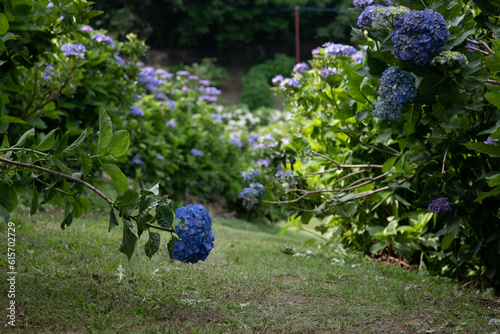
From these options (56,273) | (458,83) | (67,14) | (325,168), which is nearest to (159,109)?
(325,168)

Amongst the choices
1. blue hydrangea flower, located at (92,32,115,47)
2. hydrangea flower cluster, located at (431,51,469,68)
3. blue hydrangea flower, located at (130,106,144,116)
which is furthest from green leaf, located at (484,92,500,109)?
blue hydrangea flower, located at (130,106,144,116)

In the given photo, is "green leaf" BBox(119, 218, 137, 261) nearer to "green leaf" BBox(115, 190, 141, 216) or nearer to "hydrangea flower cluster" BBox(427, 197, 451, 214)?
"green leaf" BBox(115, 190, 141, 216)

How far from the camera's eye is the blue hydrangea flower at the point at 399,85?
5.86ft

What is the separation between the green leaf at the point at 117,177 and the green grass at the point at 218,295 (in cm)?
40

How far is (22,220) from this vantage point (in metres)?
3.20

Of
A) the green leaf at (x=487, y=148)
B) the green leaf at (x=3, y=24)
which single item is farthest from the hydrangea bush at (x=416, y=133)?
the green leaf at (x=3, y=24)

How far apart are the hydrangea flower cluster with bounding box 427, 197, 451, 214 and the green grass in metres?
0.47

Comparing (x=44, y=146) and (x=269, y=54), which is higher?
(x=269, y=54)

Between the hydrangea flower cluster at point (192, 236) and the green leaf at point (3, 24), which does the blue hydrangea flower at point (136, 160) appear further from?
the hydrangea flower cluster at point (192, 236)

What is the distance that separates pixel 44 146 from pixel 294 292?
4.72ft

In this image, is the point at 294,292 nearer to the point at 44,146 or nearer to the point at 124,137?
the point at 124,137

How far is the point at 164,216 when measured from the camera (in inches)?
68.4

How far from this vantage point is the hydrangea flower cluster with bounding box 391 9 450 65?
1.62m

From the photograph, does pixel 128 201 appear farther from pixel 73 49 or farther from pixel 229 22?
pixel 229 22
